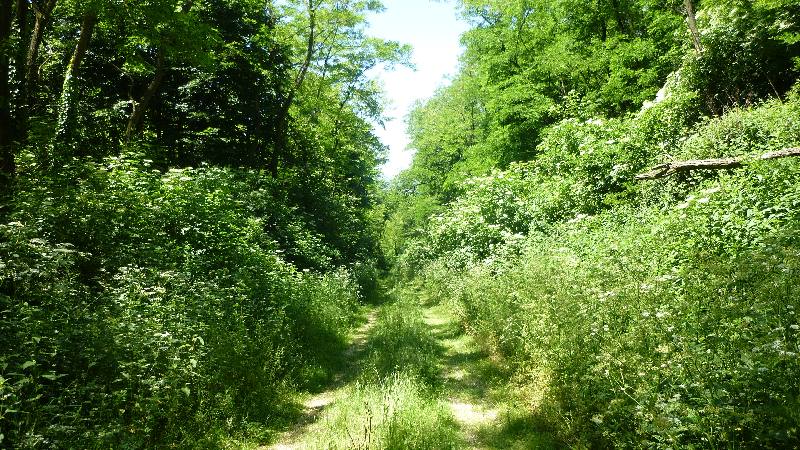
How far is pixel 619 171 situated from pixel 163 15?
12.4 metres

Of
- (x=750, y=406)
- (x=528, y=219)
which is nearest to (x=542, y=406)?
(x=750, y=406)

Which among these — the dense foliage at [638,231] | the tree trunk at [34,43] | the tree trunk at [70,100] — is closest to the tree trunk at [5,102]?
the tree trunk at [70,100]

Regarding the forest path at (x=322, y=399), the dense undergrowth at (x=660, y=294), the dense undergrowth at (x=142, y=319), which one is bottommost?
the forest path at (x=322, y=399)

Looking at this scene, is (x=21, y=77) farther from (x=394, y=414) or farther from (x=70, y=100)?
(x=394, y=414)

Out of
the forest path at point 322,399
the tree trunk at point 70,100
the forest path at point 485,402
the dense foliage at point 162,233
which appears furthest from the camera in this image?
the tree trunk at point 70,100

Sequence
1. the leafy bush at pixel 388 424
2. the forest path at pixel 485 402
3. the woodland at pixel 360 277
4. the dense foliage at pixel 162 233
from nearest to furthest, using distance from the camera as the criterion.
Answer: the woodland at pixel 360 277 → the dense foliage at pixel 162 233 → the leafy bush at pixel 388 424 → the forest path at pixel 485 402

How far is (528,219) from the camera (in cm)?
1268

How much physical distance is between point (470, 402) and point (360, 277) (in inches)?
559

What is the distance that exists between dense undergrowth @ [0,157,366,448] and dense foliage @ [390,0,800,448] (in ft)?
14.5

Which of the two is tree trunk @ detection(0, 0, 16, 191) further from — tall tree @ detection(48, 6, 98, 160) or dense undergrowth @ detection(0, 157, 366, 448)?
dense undergrowth @ detection(0, 157, 366, 448)

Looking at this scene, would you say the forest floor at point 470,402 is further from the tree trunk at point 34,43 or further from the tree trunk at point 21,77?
the tree trunk at point 34,43

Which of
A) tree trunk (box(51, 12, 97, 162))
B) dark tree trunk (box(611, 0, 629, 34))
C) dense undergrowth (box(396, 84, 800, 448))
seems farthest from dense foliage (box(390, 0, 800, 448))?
tree trunk (box(51, 12, 97, 162))

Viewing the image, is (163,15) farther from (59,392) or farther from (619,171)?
(619,171)

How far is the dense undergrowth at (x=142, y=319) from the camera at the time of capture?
13.0 feet
